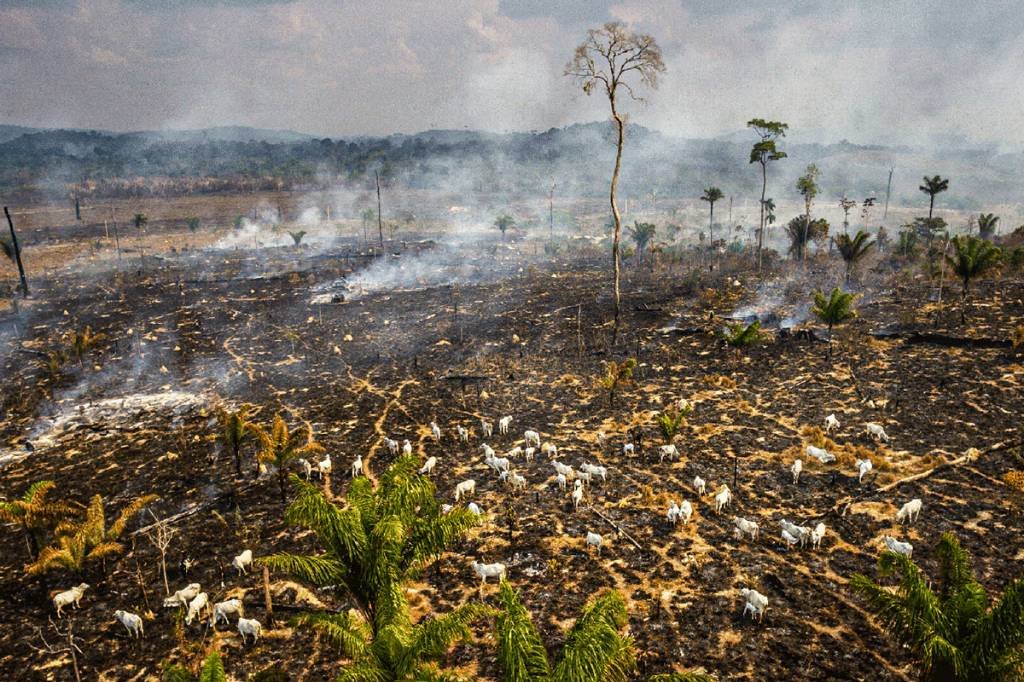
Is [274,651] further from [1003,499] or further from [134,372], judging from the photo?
[134,372]

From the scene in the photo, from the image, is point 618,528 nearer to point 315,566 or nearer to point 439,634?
point 439,634

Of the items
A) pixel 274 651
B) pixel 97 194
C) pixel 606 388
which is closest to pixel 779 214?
pixel 606 388

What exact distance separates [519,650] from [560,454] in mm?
12331

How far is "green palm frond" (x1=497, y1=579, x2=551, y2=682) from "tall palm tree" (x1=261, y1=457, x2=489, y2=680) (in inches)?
28.0

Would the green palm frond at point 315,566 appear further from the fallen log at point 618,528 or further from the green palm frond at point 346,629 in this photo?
the fallen log at point 618,528

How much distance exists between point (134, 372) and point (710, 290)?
36.1 m

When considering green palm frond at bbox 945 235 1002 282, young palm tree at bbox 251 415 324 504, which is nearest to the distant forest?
green palm frond at bbox 945 235 1002 282

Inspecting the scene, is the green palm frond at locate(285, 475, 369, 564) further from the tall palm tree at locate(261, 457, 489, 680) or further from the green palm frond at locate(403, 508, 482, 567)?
the green palm frond at locate(403, 508, 482, 567)

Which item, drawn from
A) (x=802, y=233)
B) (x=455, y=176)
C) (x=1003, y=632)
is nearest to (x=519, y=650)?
(x=1003, y=632)

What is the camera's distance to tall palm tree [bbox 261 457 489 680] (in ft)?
25.4

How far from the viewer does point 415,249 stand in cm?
7469

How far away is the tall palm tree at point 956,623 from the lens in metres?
7.34

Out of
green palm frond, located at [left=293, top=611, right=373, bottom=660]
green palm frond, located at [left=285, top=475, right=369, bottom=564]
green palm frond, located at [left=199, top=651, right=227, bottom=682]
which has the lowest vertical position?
green palm frond, located at [left=293, top=611, right=373, bottom=660]

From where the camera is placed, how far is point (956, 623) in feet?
26.6
